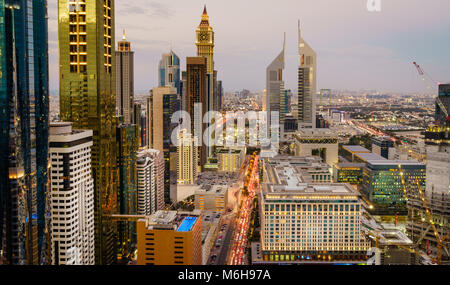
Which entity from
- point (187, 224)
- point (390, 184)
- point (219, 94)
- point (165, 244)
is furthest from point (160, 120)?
point (219, 94)

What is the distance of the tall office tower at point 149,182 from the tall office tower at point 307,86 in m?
10.1

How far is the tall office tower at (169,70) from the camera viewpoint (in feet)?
63.0

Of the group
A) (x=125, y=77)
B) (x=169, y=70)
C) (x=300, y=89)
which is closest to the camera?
(x=125, y=77)

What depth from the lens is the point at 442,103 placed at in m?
10.2

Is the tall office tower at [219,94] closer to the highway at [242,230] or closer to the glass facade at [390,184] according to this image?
the highway at [242,230]

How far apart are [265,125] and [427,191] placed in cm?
1203

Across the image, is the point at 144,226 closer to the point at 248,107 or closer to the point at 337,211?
the point at 337,211

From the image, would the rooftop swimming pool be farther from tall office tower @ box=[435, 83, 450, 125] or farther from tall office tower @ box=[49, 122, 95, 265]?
tall office tower @ box=[435, 83, 450, 125]

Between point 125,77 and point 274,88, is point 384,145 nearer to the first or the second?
point 274,88

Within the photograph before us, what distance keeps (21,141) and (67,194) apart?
1816 millimetres

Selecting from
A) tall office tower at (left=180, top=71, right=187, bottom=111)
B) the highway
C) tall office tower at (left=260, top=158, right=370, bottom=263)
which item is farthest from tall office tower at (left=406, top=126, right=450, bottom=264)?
tall office tower at (left=180, top=71, right=187, bottom=111)

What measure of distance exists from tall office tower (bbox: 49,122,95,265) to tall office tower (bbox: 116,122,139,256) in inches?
76.2

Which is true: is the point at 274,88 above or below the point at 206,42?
below

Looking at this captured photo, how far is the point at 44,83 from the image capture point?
15.0ft
